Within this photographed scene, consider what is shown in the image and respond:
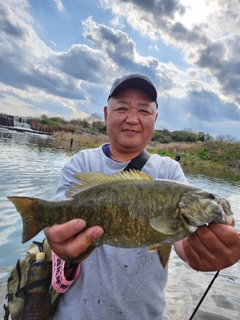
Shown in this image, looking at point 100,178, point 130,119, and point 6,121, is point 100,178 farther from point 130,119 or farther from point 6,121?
point 6,121

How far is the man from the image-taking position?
1.95 meters

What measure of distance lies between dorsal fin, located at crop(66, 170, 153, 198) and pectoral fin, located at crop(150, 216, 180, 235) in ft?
1.21

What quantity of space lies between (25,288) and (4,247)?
12.4 feet

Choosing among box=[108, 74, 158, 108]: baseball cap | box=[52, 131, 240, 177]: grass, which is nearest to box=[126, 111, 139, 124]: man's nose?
box=[108, 74, 158, 108]: baseball cap

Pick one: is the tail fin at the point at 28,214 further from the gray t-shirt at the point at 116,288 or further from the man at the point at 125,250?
the gray t-shirt at the point at 116,288

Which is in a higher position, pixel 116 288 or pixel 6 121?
pixel 116 288

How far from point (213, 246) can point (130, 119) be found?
162cm

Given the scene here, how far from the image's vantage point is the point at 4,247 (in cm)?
586

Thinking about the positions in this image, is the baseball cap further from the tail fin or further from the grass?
the grass

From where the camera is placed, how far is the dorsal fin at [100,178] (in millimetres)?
2133

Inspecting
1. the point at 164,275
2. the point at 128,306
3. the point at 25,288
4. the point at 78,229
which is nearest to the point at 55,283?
the point at 25,288

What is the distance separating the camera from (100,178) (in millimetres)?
2154

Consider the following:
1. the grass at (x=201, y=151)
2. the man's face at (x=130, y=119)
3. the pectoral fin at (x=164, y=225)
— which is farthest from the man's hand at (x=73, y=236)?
the grass at (x=201, y=151)

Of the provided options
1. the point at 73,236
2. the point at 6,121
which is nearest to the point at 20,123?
the point at 6,121
